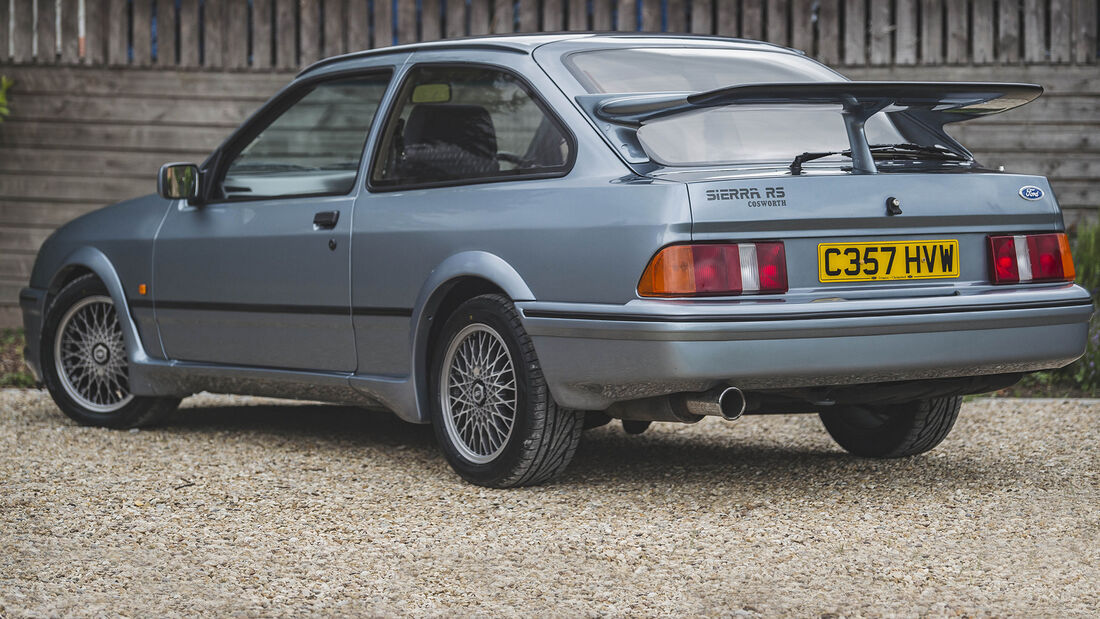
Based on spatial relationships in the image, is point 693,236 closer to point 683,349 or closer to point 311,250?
point 683,349

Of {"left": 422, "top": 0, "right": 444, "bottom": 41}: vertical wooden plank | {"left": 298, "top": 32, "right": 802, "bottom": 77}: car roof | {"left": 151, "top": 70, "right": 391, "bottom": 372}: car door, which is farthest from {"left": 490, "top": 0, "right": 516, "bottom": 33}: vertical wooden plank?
{"left": 298, "top": 32, "right": 802, "bottom": 77}: car roof

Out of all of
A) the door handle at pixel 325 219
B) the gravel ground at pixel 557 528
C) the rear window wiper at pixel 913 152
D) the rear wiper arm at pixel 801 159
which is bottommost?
the gravel ground at pixel 557 528

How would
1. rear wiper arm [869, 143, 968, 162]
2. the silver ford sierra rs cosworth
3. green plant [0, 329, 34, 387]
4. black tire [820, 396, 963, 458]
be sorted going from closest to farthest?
the silver ford sierra rs cosworth < rear wiper arm [869, 143, 968, 162] < black tire [820, 396, 963, 458] < green plant [0, 329, 34, 387]

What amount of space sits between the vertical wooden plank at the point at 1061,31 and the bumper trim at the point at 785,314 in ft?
16.3

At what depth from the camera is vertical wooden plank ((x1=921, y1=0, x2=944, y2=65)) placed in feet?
30.7

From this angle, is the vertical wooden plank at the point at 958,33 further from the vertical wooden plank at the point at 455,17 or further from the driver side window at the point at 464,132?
the driver side window at the point at 464,132

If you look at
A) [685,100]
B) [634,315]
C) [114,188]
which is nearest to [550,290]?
[634,315]

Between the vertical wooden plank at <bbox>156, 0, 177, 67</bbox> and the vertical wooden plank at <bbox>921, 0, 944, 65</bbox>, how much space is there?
507 centimetres

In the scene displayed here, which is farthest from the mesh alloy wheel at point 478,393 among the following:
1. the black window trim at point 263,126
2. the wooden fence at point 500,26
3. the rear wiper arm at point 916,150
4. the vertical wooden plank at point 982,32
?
the vertical wooden plank at point 982,32

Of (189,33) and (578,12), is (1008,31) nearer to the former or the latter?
(578,12)

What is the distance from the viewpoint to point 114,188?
399 inches

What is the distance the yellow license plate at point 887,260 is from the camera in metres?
4.48

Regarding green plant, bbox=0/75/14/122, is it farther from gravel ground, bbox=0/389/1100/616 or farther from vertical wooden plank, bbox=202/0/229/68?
gravel ground, bbox=0/389/1100/616

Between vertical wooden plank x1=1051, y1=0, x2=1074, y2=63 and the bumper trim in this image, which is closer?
the bumper trim
